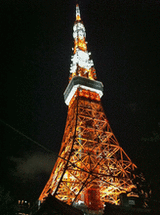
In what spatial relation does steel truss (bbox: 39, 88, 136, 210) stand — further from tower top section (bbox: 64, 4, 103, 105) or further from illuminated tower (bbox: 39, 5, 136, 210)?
tower top section (bbox: 64, 4, 103, 105)

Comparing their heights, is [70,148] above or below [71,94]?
below

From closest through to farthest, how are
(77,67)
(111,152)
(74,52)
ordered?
1. (111,152)
2. (77,67)
3. (74,52)

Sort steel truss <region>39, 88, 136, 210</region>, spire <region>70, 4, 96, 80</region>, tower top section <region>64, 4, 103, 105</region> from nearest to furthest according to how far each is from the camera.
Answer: steel truss <region>39, 88, 136, 210</region> → tower top section <region>64, 4, 103, 105</region> → spire <region>70, 4, 96, 80</region>

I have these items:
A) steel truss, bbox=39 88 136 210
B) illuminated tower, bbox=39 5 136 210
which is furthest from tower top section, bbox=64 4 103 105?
steel truss, bbox=39 88 136 210

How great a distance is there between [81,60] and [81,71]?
187 cm

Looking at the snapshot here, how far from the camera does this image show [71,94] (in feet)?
64.0

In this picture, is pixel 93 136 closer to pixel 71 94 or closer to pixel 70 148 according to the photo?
pixel 70 148

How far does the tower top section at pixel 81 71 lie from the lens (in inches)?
745

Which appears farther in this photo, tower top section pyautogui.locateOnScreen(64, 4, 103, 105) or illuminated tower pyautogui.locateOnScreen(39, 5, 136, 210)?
tower top section pyautogui.locateOnScreen(64, 4, 103, 105)

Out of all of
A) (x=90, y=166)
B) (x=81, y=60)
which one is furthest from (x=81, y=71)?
(x=90, y=166)

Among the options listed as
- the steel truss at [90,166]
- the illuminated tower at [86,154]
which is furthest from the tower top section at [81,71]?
the steel truss at [90,166]

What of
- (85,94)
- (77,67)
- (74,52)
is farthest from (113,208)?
(74,52)

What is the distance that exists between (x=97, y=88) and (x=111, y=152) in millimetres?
8122

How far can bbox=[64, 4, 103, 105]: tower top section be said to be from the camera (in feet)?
62.1
